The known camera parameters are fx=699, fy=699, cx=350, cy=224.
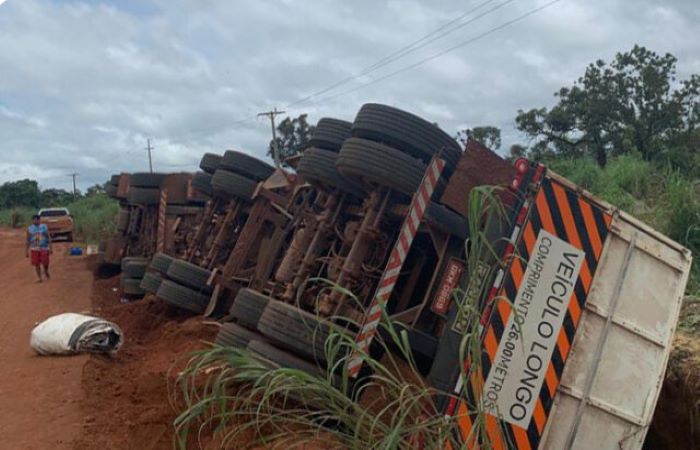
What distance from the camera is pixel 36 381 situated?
6648 millimetres

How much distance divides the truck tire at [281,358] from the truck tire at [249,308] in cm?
69

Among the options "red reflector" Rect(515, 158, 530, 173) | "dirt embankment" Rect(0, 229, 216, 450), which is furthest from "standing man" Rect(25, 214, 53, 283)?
"red reflector" Rect(515, 158, 530, 173)

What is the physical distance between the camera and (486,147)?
165 inches

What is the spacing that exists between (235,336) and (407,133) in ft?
6.70

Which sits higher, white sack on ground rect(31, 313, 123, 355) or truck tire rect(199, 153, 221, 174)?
truck tire rect(199, 153, 221, 174)

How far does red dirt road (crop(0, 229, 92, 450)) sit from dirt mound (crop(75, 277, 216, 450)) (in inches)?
5.6

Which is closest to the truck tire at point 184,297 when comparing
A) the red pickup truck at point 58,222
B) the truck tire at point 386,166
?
the truck tire at point 386,166

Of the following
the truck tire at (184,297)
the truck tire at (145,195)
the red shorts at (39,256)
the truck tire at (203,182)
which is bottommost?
the red shorts at (39,256)

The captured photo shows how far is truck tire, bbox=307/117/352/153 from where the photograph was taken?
558 cm

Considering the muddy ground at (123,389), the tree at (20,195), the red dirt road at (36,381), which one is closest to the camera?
the muddy ground at (123,389)

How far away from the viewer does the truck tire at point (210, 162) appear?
10.2 metres

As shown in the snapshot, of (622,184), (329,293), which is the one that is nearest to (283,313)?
(329,293)

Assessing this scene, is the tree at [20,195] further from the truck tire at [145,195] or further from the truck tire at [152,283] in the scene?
the truck tire at [152,283]

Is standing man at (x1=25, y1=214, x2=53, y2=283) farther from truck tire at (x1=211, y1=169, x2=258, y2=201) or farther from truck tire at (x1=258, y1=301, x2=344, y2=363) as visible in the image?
truck tire at (x1=258, y1=301, x2=344, y2=363)
